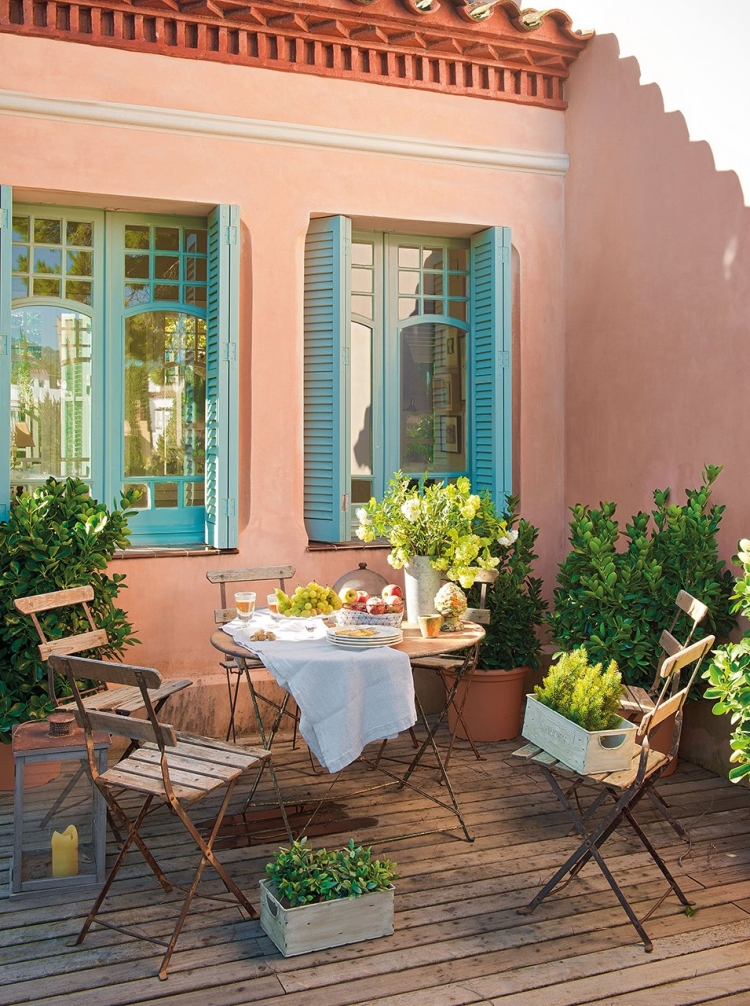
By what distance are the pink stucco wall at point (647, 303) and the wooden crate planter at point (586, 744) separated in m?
2.03

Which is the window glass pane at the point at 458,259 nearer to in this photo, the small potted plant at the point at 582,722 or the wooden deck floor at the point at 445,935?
the small potted plant at the point at 582,722

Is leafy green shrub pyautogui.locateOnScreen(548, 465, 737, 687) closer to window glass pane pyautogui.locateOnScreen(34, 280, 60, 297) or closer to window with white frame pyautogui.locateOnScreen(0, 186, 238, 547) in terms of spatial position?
window with white frame pyautogui.locateOnScreen(0, 186, 238, 547)

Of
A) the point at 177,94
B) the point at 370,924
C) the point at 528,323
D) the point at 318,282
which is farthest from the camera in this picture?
the point at 528,323

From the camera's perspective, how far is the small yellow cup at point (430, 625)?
4.80 m

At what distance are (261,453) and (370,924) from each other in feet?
10.9

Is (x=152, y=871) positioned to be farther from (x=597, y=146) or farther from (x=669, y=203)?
(x=597, y=146)

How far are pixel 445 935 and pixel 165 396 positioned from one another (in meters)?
3.89

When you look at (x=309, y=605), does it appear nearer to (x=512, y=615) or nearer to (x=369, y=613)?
(x=369, y=613)

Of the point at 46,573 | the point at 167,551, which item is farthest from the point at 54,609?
the point at 167,551

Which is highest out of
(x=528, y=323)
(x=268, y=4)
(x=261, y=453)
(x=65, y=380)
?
(x=268, y=4)

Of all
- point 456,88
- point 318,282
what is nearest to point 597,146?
point 456,88

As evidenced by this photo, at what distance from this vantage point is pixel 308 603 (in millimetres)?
5086

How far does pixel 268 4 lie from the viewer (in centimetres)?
622

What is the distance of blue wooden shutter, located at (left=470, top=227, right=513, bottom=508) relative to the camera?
7031 mm
